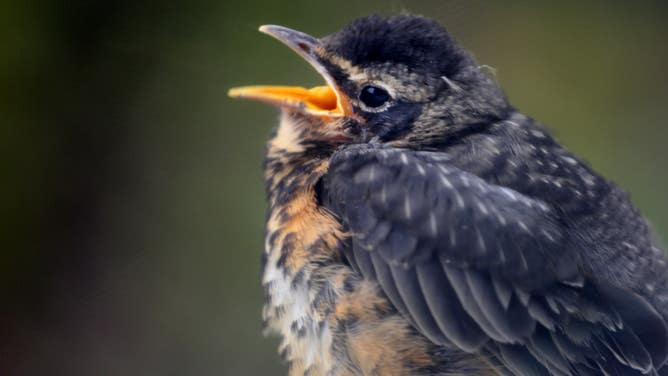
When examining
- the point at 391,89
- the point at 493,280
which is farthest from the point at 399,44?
the point at 493,280

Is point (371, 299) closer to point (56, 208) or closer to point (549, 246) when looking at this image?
point (549, 246)

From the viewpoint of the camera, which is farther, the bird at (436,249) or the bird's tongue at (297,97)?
the bird's tongue at (297,97)

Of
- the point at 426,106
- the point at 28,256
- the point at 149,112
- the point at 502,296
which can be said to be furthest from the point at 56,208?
the point at 502,296

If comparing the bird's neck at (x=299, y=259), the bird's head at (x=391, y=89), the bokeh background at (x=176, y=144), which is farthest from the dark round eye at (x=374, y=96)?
the bokeh background at (x=176, y=144)

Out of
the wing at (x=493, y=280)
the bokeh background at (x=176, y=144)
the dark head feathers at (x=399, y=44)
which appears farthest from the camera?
the bokeh background at (x=176, y=144)

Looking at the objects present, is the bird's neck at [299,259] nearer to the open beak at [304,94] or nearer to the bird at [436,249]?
the bird at [436,249]

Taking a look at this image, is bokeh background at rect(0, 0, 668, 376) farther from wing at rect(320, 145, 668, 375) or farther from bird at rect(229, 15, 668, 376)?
wing at rect(320, 145, 668, 375)

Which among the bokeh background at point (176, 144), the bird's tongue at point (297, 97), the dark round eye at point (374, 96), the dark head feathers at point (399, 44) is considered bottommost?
the bokeh background at point (176, 144)

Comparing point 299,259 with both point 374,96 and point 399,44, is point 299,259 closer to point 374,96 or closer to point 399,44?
point 374,96
